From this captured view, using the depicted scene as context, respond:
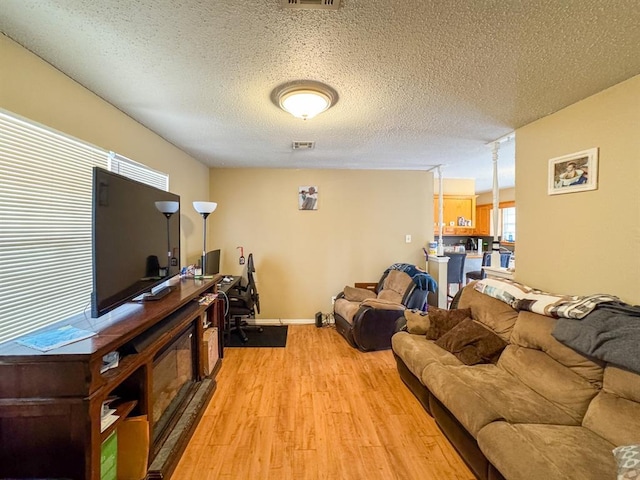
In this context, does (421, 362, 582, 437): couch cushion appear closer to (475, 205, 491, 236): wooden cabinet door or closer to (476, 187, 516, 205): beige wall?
(475, 205, 491, 236): wooden cabinet door

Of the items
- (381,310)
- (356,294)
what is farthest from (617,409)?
(356,294)

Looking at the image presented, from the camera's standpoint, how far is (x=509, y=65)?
167cm

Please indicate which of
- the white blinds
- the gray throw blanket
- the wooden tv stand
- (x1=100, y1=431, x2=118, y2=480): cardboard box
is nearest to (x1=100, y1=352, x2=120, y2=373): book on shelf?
the wooden tv stand

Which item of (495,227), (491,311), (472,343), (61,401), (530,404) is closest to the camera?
(61,401)

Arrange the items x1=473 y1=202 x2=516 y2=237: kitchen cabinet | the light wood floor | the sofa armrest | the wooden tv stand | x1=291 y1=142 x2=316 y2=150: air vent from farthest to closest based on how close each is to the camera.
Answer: x1=473 y1=202 x2=516 y2=237: kitchen cabinet
the sofa armrest
x1=291 y1=142 x2=316 y2=150: air vent
the light wood floor
the wooden tv stand

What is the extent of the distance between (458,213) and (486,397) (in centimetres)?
513

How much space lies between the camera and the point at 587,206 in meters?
2.10

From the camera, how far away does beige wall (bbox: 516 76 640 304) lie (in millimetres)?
1825

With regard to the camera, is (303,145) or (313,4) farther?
(303,145)

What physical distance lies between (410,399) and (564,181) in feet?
7.20

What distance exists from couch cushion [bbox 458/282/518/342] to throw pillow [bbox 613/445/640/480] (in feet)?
3.86

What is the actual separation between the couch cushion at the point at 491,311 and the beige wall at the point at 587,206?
0.46 meters

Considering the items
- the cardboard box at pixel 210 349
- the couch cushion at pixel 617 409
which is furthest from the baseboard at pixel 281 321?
the couch cushion at pixel 617 409

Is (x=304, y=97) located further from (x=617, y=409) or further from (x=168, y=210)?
(x=617, y=409)
